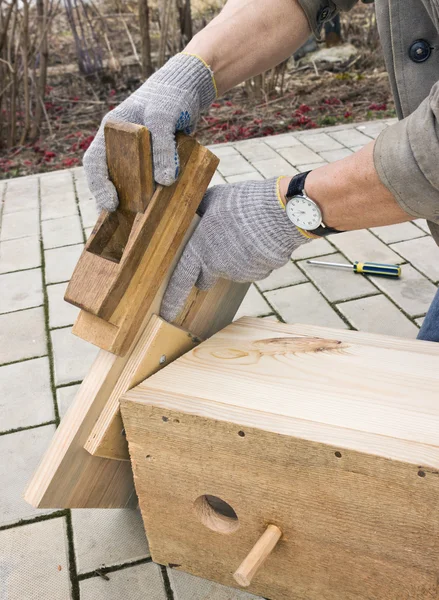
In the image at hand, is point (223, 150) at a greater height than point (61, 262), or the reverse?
point (223, 150)

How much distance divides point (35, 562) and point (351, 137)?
3.80m

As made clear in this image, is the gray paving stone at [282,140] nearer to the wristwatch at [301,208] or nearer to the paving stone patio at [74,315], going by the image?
the paving stone patio at [74,315]

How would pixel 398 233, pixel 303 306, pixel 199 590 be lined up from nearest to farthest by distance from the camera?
pixel 199 590
pixel 303 306
pixel 398 233

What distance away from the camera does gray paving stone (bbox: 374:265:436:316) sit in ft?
8.64

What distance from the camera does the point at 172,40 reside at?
6035 millimetres

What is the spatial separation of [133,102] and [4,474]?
1260 millimetres

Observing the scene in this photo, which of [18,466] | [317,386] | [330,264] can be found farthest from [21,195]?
[317,386]

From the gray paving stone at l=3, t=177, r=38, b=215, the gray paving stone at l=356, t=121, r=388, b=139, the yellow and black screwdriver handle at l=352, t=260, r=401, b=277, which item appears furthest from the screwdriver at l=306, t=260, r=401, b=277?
the gray paving stone at l=3, t=177, r=38, b=215

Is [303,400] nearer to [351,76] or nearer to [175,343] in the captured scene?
[175,343]

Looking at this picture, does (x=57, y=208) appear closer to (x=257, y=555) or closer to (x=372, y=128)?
(x=372, y=128)

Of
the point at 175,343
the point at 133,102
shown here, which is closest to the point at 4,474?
the point at 175,343

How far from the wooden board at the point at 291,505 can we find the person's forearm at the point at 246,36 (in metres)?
0.86

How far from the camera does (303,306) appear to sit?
271cm

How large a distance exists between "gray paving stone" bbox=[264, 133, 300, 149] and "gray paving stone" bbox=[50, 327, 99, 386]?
2.54m
